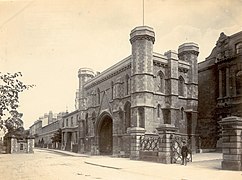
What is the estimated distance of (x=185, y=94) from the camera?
52.9 feet

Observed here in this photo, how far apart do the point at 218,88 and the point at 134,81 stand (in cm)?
475

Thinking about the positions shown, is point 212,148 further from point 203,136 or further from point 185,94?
point 185,94

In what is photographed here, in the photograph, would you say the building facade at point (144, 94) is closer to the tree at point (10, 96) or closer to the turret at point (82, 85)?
the turret at point (82, 85)

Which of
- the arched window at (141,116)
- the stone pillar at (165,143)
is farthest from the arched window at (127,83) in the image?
the stone pillar at (165,143)

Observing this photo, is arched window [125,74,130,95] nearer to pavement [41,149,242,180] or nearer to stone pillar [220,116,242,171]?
pavement [41,149,242,180]

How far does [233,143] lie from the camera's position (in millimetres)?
7047

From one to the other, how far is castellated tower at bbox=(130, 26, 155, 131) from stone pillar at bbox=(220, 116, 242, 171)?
6.62 m

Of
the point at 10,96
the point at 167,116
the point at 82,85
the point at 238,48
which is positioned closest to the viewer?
the point at 10,96

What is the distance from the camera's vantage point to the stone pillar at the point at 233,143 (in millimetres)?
6930

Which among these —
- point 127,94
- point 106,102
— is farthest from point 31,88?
point 106,102

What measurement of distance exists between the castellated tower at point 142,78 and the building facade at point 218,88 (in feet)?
11.0

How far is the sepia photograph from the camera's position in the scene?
20.5 ft

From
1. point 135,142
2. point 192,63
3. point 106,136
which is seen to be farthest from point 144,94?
point 106,136

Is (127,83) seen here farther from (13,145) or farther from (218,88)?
(13,145)
